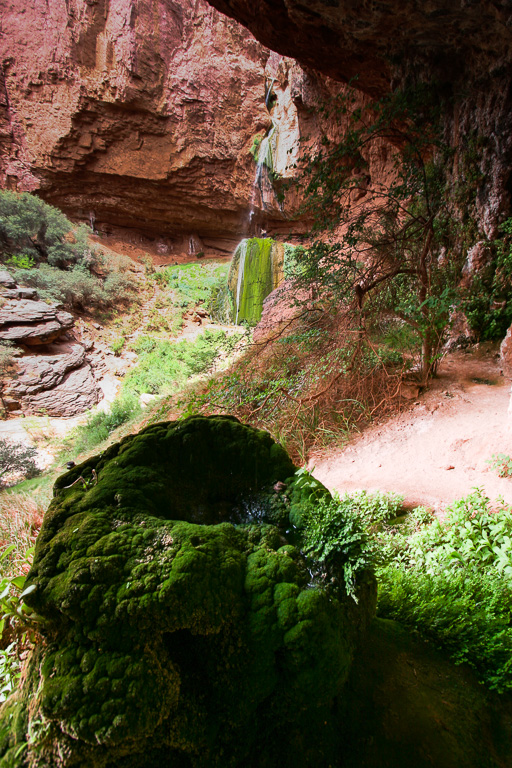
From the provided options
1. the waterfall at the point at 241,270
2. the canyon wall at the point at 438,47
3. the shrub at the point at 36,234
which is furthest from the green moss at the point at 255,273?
the canyon wall at the point at 438,47

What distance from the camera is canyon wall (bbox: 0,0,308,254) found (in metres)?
14.6

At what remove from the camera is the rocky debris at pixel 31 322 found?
10781 millimetres

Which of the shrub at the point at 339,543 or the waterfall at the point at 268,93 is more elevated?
the waterfall at the point at 268,93

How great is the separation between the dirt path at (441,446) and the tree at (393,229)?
1.86ft

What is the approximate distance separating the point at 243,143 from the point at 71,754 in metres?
21.6

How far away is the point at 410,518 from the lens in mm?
2494

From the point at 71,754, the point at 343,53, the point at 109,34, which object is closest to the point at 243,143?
the point at 109,34

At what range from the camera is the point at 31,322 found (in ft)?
36.8

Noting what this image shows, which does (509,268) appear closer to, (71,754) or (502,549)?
(502,549)

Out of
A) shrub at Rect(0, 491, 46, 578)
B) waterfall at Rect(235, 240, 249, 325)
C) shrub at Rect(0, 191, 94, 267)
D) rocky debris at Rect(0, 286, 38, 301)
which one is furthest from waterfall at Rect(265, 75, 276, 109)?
shrub at Rect(0, 491, 46, 578)

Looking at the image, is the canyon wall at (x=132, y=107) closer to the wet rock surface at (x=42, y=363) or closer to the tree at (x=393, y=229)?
the wet rock surface at (x=42, y=363)

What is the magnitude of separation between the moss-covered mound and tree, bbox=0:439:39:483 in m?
7.22

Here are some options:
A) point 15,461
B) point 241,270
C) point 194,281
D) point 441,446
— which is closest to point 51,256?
point 194,281

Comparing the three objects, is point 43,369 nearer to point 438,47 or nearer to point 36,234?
point 36,234
